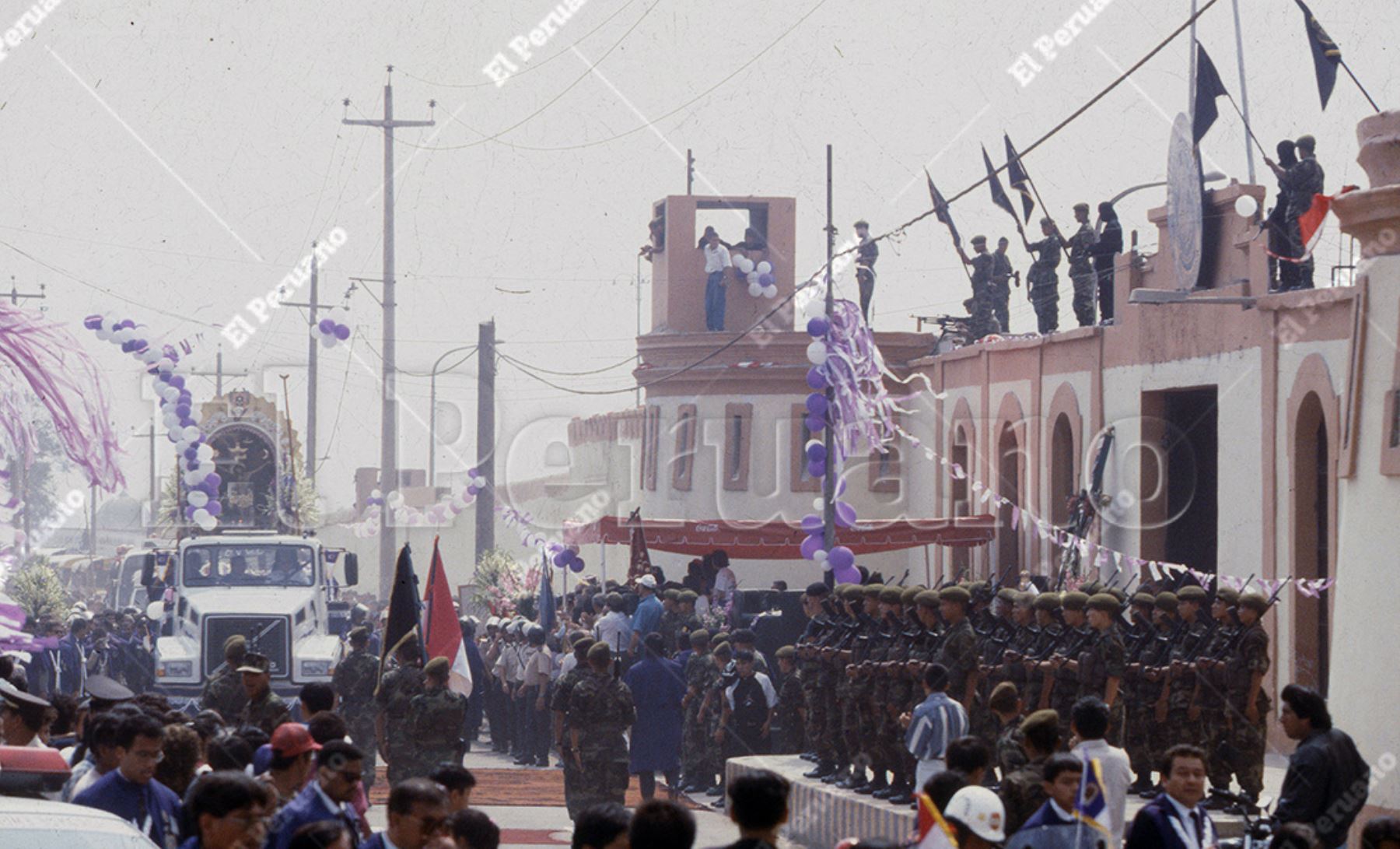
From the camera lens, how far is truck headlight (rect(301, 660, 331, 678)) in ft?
86.1

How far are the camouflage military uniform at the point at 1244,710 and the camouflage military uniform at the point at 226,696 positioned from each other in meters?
7.35

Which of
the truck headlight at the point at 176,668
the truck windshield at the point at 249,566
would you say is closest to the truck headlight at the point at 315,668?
the truck headlight at the point at 176,668

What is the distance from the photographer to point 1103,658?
1510cm

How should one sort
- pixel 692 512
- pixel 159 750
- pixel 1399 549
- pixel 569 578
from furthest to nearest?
pixel 569 578, pixel 692 512, pixel 1399 549, pixel 159 750

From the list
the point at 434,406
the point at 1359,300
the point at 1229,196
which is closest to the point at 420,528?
the point at 434,406

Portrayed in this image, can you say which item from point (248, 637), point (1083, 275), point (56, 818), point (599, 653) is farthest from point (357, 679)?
point (1083, 275)

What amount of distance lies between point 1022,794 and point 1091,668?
5063mm

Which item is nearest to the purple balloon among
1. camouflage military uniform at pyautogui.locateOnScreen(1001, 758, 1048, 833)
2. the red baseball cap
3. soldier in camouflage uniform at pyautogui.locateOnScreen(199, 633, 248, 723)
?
soldier in camouflage uniform at pyautogui.locateOnScreen(199, 633, 248, 723)

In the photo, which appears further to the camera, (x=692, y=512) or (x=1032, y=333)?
(x=692, y=512)

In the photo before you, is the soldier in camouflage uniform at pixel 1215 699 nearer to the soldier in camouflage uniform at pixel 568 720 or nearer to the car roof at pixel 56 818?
the soldier in camouflage uniform at pixel 568 720

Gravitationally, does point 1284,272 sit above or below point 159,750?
above

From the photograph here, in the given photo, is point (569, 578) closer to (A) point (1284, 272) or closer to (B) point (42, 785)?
(A) point (1284, 272)

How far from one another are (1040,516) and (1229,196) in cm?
759

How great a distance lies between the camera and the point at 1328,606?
22.0 metres
